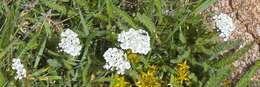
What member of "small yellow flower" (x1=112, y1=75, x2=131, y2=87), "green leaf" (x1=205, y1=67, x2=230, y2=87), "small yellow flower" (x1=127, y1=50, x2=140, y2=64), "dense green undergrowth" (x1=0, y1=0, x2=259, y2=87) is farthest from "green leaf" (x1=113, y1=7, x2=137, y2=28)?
"green leaf" (x1=205, y1=67, x2=230, y2=87)

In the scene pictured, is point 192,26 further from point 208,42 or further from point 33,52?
point 33,52

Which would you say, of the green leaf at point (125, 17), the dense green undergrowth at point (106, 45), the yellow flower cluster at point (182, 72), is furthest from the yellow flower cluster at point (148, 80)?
the green leaf at point (125, 17)

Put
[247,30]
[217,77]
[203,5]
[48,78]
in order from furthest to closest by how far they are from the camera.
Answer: [247,30], [203,5], [217,77], [48,78]

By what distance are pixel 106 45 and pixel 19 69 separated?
1.90 ft

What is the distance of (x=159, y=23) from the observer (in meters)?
3.58

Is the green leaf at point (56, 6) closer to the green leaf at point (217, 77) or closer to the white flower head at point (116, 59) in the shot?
the white flower head at point (116, 59)

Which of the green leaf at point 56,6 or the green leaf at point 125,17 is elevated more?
the green leaf at point 56,6

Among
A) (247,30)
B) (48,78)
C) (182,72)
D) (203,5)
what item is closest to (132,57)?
(182,72)

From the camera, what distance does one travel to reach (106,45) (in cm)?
354

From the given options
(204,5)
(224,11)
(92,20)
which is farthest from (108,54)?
(224,11)

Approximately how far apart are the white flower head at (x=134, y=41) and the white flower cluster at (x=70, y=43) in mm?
215

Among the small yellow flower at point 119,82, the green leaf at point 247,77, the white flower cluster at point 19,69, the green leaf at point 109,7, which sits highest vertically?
the green leaf at point 109,7

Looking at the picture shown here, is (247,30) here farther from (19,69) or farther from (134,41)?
(19,69)

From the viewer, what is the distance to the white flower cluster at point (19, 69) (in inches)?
124
